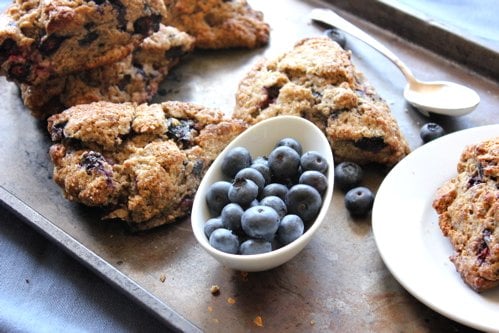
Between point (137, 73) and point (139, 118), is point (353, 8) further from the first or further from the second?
point (139, 118)

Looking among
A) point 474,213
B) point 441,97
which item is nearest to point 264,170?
point 474,213

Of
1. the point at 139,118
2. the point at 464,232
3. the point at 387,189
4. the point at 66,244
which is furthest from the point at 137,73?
the point at 464,232

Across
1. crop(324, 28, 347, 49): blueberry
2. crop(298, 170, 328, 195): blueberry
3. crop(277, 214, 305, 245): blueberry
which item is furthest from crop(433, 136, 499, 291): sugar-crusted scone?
crop(324, 28, 347, 49): blueberry

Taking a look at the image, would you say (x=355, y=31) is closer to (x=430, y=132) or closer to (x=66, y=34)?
(x=430, y=132)

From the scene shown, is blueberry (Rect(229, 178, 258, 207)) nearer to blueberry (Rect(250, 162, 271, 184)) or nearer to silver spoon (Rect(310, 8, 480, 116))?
blueberry (Rect(250, 162, 271, 184))

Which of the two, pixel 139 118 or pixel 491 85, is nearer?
pixel 139 118

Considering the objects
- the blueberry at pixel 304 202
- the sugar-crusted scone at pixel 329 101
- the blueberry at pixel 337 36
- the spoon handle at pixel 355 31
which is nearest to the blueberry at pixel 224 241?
the blueberry at pixel 304 202
